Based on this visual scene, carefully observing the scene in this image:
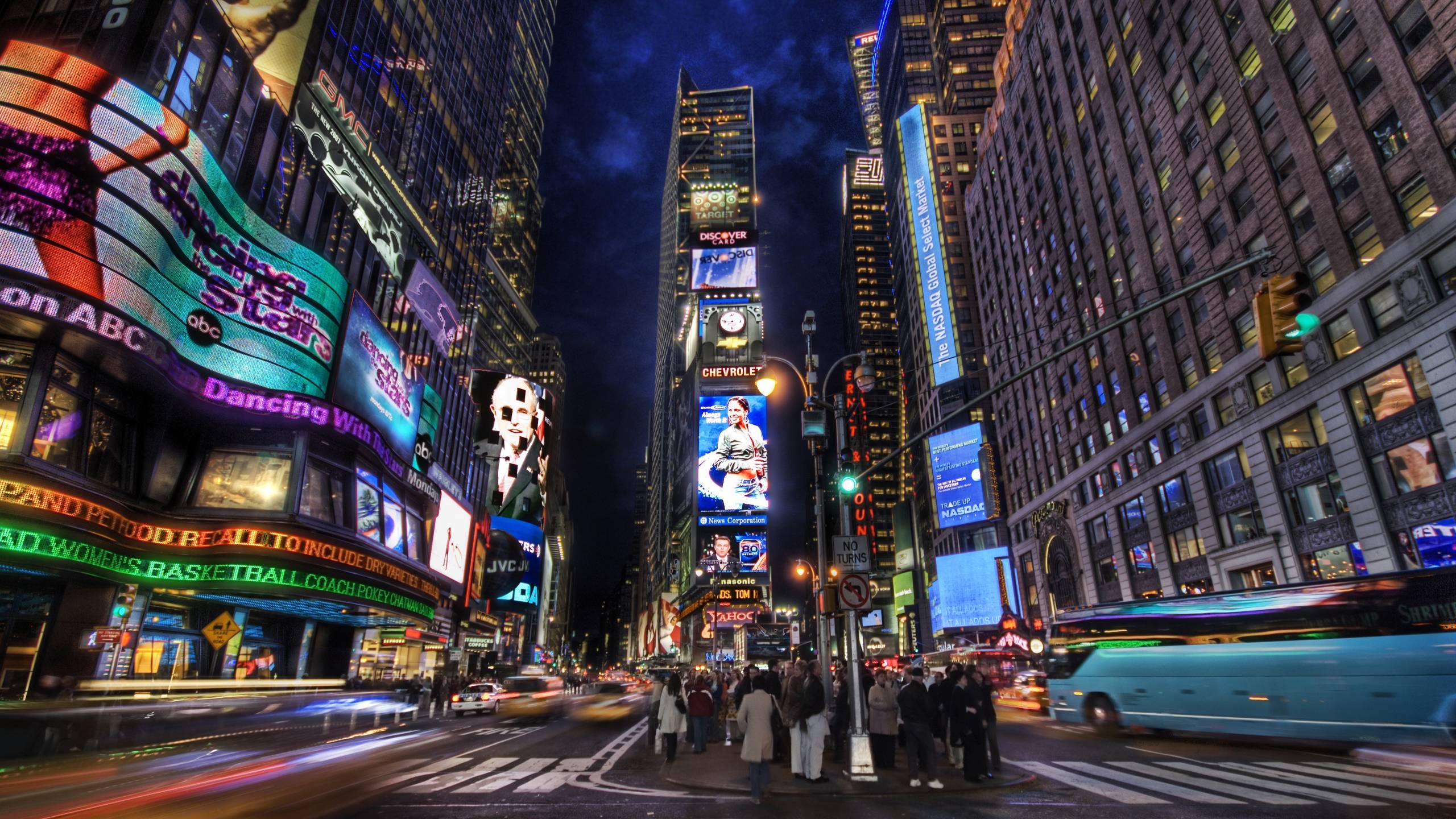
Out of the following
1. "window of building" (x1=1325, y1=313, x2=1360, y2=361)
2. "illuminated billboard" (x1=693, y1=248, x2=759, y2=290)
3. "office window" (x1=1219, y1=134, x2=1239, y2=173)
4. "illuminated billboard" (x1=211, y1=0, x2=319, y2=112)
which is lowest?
"window of building" (x1=1325, y1=313, x2=1360, y2=361)

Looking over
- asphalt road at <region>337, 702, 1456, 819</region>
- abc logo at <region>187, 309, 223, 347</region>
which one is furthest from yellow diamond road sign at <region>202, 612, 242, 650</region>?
abc logo at <region>187, 309, 223, 347</region>

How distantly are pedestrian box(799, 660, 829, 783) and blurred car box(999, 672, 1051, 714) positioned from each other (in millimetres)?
25297

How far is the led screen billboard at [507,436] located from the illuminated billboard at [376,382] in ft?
96.4

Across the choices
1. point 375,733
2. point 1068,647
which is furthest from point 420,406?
point 1068,647

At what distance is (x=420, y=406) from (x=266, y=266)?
1745 centimetres

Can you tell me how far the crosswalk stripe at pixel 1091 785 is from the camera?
33.3ft

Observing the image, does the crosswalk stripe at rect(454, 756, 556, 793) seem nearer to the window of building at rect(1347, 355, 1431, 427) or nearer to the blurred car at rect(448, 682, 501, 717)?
the blurred car at rect(448, 682, 501, 717)

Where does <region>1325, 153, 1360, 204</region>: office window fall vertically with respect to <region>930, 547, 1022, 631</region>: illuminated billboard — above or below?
above

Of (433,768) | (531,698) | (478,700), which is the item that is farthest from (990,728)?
(531,698)

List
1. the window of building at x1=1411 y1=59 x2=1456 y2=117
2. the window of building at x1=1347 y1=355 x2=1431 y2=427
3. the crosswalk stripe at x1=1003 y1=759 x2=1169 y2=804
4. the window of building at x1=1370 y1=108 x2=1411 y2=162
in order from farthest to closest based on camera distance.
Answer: the window of building at x1=1370 y1=108 x2=1411 y2=162, the window of building at x1=1347 y1=355 x2=1431 y2=427, the window of building at x1=1411 y1=59 x2=1456 y2=117, the crosswalk stripe at x1=1003 y1=759 x2=1169 y2=804

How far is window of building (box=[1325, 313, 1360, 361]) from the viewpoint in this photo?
29.8 meters

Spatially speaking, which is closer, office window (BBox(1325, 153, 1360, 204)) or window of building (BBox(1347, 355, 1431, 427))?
window of building (BBox(1347, 355, 1431, 427))

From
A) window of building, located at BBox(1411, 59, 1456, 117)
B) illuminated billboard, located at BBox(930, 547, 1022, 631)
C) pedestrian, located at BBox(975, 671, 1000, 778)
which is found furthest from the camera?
illuminated billboard, located at BBox(930, 547, 1022, 631)

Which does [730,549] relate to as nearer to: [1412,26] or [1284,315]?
[1412,26]
